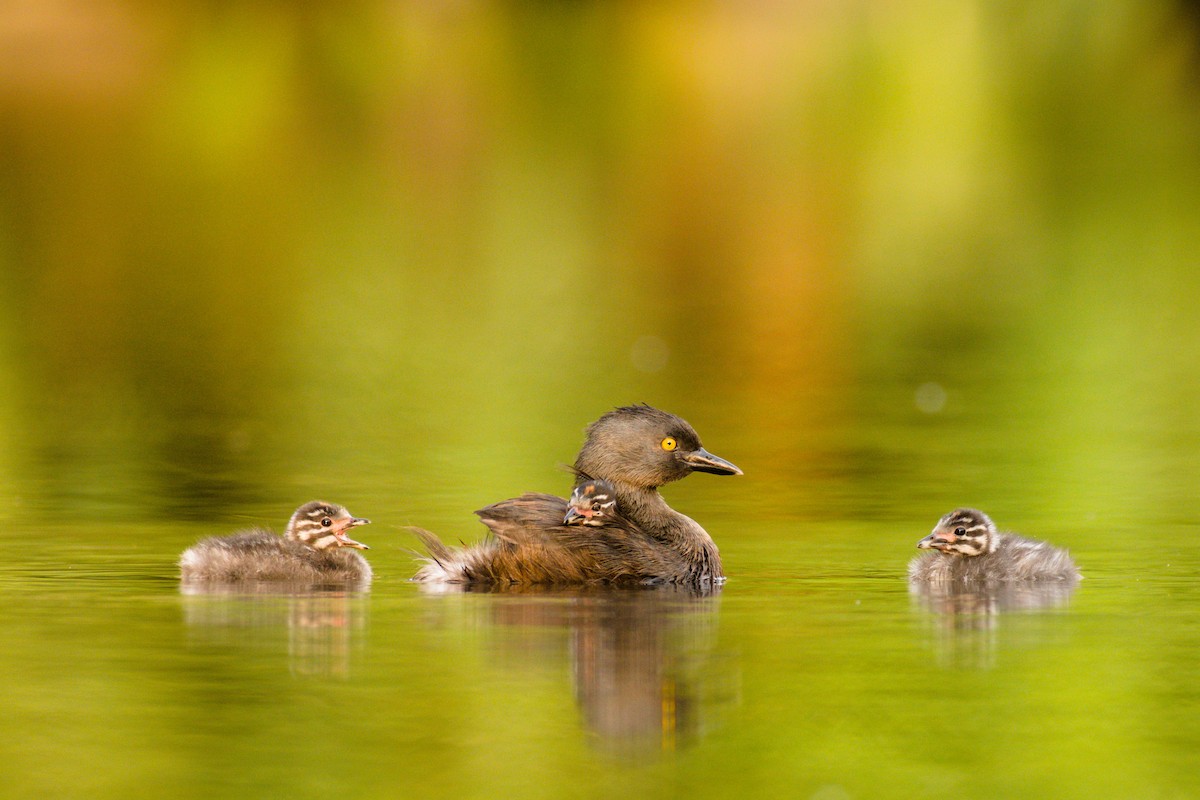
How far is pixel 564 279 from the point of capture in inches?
1013

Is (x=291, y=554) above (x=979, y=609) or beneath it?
above

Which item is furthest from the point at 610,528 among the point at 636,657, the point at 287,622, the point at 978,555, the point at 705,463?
the point at 636,657

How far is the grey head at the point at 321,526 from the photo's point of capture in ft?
33.8

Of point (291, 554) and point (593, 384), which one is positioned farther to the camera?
point (593, 384)

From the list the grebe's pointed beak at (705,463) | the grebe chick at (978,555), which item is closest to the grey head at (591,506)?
the grebe's pointed beak at (705,463)

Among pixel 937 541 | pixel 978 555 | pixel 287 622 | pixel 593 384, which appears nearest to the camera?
pixel 287 622

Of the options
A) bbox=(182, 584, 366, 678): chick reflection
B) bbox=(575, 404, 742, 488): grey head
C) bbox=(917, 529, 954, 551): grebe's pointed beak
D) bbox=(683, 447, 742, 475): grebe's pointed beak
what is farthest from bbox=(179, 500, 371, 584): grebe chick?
bbox=(917, 529, 954, 551): grebe's pointed beak

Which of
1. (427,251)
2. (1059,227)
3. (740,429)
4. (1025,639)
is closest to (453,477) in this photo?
(740,429)

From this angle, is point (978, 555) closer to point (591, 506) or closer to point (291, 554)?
point (591, 506)

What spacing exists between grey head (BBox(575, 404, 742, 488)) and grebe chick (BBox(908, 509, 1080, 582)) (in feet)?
3.14

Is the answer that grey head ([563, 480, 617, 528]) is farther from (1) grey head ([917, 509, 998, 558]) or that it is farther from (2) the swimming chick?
(1) grey head ([917, 509, 998, 558])

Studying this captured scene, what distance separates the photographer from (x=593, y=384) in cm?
1728

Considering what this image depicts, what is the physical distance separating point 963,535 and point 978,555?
18cm

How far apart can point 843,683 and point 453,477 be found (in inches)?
238
